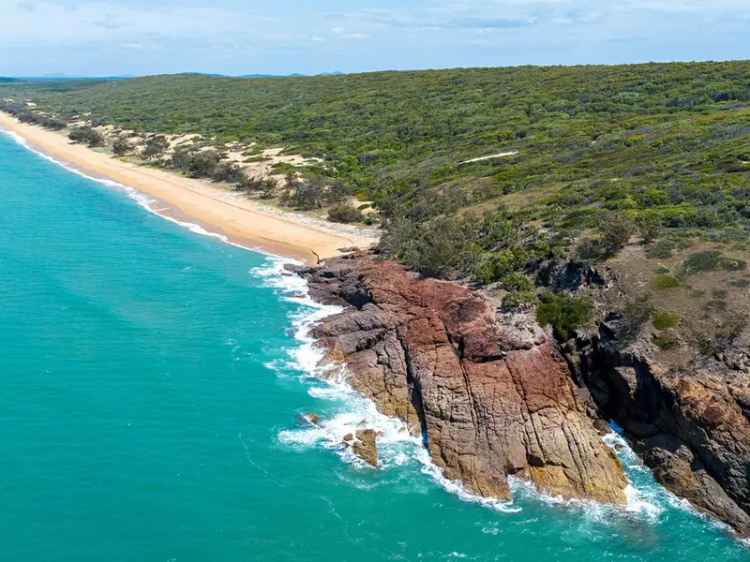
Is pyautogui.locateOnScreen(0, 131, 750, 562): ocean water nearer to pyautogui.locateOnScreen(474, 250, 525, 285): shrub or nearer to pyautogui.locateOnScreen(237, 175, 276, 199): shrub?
pyautogui.locateOnScreen(474, 250, 525, 285): shrub

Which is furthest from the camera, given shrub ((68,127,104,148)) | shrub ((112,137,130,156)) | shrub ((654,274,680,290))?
shrub ((68,127,104,148))

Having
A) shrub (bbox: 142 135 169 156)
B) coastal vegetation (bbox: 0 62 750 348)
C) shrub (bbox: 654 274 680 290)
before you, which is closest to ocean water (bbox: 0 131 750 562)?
shrub (bbox: 654 274 680 290)

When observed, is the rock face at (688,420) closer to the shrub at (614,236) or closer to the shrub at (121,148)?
the shrub at (614,236)

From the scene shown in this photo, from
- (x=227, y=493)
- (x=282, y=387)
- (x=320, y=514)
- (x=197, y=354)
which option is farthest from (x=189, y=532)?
(x=197, y=354)

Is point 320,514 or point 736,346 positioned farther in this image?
point 736,346

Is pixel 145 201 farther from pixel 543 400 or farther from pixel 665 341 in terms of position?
pixel 665 341

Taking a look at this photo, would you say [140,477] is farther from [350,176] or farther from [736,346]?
[350,176]
